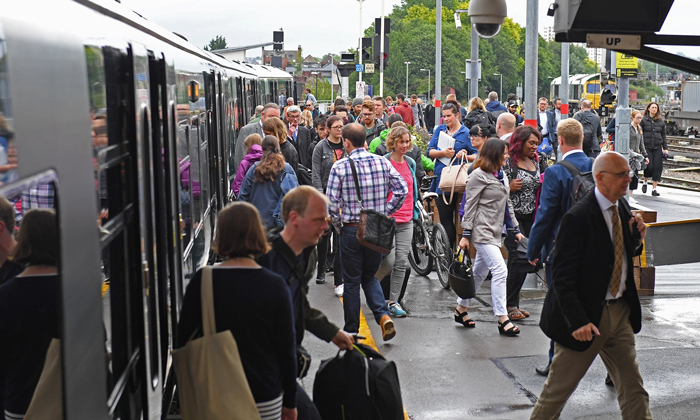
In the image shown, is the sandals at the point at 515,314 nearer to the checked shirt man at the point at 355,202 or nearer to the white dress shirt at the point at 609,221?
the checked shirt man at the point at 355,202

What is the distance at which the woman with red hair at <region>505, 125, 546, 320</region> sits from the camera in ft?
26.5

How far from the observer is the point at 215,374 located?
11.0 ft

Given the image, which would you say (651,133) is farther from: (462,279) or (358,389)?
(358,389)

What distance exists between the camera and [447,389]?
6.46 metres

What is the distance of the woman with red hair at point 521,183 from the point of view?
8070mm

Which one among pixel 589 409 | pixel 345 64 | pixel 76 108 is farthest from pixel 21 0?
pixel 345 64

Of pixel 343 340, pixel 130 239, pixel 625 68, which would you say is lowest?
pixel 343 340

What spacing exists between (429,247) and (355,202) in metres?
3.23

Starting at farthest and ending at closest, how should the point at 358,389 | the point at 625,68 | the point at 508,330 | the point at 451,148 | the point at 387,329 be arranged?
1. the point at 625,68
2. the point at 451,148
3. the point at 508,330
4. the point at 387,329
5. the point at 358,389

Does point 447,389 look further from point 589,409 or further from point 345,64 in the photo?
point 345,64

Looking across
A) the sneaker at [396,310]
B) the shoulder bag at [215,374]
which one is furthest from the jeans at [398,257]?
the shoulder bag at [215,374]

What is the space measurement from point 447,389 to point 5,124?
16.3 feet

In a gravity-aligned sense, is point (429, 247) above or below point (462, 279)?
below

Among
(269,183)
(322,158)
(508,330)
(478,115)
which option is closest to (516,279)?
(508,330)
